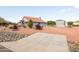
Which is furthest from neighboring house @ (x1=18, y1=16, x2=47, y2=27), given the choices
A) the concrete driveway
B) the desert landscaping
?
the concrete driveway

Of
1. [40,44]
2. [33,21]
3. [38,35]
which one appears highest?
[33,21]

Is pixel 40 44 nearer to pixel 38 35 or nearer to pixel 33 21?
pixel 38 35

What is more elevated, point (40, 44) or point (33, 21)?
point (33, 21)

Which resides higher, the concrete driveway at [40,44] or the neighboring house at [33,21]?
the neighboring house at [33,21]

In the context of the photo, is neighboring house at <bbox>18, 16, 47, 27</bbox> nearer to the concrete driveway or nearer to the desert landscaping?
the desert landscaping

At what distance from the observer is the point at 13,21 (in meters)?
3.12

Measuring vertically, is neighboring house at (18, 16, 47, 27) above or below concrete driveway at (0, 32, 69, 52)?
above

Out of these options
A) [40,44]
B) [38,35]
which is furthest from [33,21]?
[40,44]

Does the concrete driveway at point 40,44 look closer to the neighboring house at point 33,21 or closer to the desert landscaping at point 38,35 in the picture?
the desert landscaping at point 38,35

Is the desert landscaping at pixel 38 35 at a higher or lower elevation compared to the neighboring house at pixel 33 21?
lower

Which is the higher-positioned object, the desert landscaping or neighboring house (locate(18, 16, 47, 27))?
neighboring house (locate(18, 16, 47, 27))

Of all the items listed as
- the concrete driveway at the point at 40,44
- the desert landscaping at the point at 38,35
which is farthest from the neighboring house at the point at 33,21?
the concrete driveway at the point at 40,44
